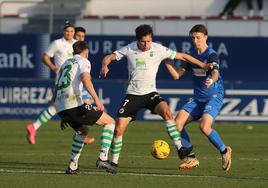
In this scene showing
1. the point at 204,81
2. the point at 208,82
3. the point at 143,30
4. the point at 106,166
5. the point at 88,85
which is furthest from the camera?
the point at 204,81

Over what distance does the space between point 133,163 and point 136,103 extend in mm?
1437

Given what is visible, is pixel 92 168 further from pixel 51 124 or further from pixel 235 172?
pixel 51 124

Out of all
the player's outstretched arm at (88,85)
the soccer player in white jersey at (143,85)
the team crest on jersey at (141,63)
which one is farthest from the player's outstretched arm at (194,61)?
the player's outstretched arm at (88,85)

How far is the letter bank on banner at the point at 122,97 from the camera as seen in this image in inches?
1085

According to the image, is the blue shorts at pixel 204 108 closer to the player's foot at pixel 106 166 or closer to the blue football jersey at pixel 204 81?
the blue football jersey at pixel 204 81

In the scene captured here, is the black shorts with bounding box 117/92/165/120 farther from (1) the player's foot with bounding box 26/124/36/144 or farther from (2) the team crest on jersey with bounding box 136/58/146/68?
(1) the player's foot with bounding box 26/124/36/144

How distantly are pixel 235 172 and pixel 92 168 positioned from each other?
221 centimetres

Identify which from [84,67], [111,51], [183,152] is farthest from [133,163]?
[111,51]

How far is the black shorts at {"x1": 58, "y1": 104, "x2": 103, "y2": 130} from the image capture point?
563 inches

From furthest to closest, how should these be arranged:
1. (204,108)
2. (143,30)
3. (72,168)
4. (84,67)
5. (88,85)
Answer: (204,108) < (143,30) < (72,168) < (84,67) < (88,85)

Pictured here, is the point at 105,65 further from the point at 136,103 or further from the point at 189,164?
the point at 189,164

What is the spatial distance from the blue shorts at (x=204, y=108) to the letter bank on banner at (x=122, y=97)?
11595mm

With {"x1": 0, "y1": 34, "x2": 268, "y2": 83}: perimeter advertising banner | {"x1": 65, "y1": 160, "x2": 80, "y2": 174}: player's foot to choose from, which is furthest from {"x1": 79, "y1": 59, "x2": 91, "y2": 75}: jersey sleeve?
{"x1": 0, "y1": 34, "x2": 268, "y2": 83}: perimeter advertising banner

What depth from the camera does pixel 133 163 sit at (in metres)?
16.4
